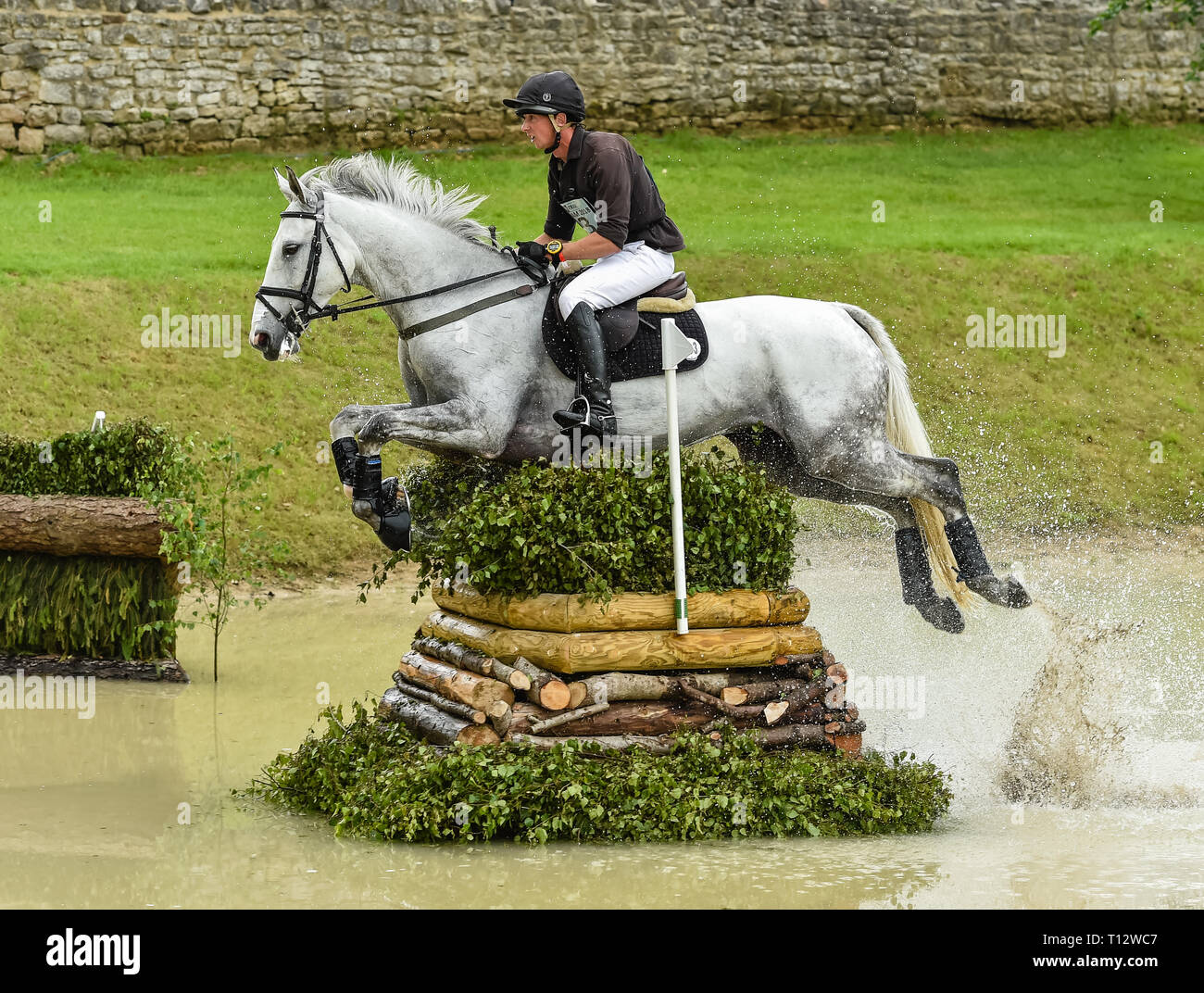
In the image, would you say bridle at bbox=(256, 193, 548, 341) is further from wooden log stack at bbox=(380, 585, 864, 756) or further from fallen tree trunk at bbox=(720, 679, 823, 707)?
fallen tree trunk at bbox=(720, 679, 823, 707)

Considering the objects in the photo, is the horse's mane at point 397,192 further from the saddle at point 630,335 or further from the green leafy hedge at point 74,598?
the green leafy hedge at point 74,598

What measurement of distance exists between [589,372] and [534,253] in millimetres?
624

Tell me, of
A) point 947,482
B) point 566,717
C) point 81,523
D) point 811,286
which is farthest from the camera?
point 811,286

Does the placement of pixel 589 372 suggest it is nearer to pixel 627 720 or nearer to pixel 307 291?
pixel 307 291

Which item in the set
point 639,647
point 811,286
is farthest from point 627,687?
point 811,286

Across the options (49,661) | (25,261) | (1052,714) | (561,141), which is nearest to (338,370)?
(25,261)

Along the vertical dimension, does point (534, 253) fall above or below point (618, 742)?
above

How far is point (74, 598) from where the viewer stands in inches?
338

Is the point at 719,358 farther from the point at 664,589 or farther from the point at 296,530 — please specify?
the point at 296,530

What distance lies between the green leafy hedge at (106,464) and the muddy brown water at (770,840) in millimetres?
1227

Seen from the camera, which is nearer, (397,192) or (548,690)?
(548,690)

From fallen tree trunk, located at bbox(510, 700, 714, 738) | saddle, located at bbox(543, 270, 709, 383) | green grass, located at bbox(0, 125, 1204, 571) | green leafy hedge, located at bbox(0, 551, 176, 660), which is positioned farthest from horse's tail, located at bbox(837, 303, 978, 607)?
green grass, located at bbox(0, 125, 1204, 571)

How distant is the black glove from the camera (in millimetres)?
6422

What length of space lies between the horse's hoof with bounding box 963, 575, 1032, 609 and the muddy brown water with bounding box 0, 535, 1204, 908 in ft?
1.18
